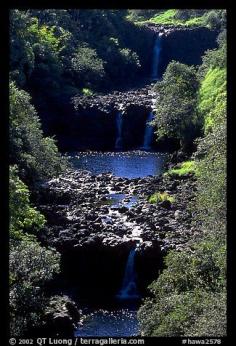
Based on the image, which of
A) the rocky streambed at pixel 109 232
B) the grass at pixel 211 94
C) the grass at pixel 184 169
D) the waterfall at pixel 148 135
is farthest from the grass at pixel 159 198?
the waterfall at pixel 148 135

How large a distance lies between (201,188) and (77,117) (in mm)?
39523

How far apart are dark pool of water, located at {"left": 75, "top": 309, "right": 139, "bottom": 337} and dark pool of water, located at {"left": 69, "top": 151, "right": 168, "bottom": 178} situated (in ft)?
81.8

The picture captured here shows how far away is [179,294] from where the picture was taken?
75.2 ft

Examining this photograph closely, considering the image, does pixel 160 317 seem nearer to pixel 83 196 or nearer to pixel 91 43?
pixel 83 196

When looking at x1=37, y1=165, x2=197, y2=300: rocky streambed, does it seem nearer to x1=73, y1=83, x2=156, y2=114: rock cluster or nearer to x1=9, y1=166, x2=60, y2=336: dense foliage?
x1=9, y1=166, x2=60, y2=336: dense foliage

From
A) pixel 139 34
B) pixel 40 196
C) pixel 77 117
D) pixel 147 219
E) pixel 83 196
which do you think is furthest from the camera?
pixel 139 34

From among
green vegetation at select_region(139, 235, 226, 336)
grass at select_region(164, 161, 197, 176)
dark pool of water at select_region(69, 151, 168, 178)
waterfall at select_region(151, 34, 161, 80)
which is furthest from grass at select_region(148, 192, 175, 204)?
waterfall at select_region(151, 34, 161, 80)

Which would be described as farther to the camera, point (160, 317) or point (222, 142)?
point (222, 142)

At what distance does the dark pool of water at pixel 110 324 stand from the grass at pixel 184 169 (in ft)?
67.7

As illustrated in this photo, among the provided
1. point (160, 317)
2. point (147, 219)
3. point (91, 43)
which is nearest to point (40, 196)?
point (147, 219)

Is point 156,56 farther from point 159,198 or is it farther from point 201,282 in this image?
point 201,282

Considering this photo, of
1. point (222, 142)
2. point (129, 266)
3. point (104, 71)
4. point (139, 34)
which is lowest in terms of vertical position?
point (129, 266)

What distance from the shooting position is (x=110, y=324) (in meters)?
28.0

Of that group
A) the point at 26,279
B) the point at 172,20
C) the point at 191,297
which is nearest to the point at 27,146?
the point at 26,279
